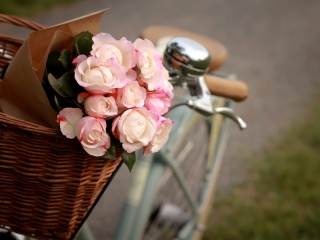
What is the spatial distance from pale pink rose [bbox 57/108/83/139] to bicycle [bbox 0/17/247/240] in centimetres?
44

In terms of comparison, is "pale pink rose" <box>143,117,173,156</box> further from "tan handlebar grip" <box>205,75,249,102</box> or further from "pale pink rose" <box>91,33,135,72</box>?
"tan handlebar grip" <box>205,75,249,102</box>

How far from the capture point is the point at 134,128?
2.81 feet

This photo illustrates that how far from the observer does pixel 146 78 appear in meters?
0.90

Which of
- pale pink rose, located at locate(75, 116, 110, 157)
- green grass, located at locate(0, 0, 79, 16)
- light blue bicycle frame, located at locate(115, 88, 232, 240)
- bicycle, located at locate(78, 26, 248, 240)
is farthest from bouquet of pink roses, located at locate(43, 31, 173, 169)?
green grass, located at locate(0, 0, 79, 16)

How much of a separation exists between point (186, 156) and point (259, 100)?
74.3 inches

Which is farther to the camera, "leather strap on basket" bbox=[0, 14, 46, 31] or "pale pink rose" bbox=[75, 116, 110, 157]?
"leather strap on basket" bbox=[0, 14, 46, 31]

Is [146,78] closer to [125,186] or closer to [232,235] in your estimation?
[232,235]

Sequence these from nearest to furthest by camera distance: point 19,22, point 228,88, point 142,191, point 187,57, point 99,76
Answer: point 99,76
point 19,22
point 187,57
point 228,88
point 142,191

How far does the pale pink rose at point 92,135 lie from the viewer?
0.84 meters

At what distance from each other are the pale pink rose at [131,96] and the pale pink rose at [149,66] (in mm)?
30

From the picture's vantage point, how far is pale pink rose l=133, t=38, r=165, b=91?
903mm

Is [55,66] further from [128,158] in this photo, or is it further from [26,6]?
[26,6]

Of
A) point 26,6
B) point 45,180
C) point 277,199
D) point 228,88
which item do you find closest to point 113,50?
point 45,180

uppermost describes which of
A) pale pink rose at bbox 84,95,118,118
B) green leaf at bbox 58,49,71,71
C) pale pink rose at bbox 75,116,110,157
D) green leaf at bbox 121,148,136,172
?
green leaf at bbox 58,49,71,71
